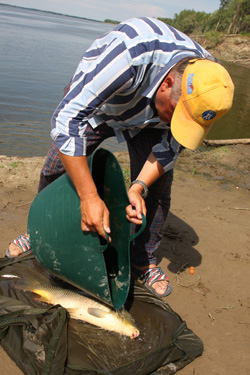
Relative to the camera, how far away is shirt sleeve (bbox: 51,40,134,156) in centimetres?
183

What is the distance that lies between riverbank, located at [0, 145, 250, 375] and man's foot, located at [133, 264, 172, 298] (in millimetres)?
83

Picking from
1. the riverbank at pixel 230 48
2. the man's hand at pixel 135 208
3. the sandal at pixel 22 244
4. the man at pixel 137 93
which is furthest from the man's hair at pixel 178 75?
the riverbank at pixel 230 48

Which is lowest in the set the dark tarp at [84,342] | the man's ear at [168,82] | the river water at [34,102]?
the river water at [34,102]

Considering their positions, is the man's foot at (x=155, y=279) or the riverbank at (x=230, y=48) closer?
the man's foot at (x=155, y=279)

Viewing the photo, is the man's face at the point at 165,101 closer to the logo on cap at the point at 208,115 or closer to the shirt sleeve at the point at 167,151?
the logo on cap at the point at 208,115

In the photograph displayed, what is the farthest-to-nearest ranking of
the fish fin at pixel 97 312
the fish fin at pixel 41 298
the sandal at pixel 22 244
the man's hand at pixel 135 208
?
the sandal at pixel 22 244, the fish fin at pixel 41 298, the fish fin at pixel 97 312, the man's hand at pixel 135 208

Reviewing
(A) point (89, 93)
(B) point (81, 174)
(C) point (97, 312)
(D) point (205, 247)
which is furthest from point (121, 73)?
(D) point (205, 247)

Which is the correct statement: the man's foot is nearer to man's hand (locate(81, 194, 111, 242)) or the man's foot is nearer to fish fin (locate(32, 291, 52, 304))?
fish fin (locate(32, 291, 52, 304))

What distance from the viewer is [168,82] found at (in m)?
1.97

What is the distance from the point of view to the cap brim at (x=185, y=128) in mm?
1905

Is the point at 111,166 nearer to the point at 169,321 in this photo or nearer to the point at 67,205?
the point at 67,205

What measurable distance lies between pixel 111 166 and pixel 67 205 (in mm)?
389

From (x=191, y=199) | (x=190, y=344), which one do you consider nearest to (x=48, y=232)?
(x=190, y=344)

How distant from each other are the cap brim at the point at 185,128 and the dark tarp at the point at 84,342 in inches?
50.2
